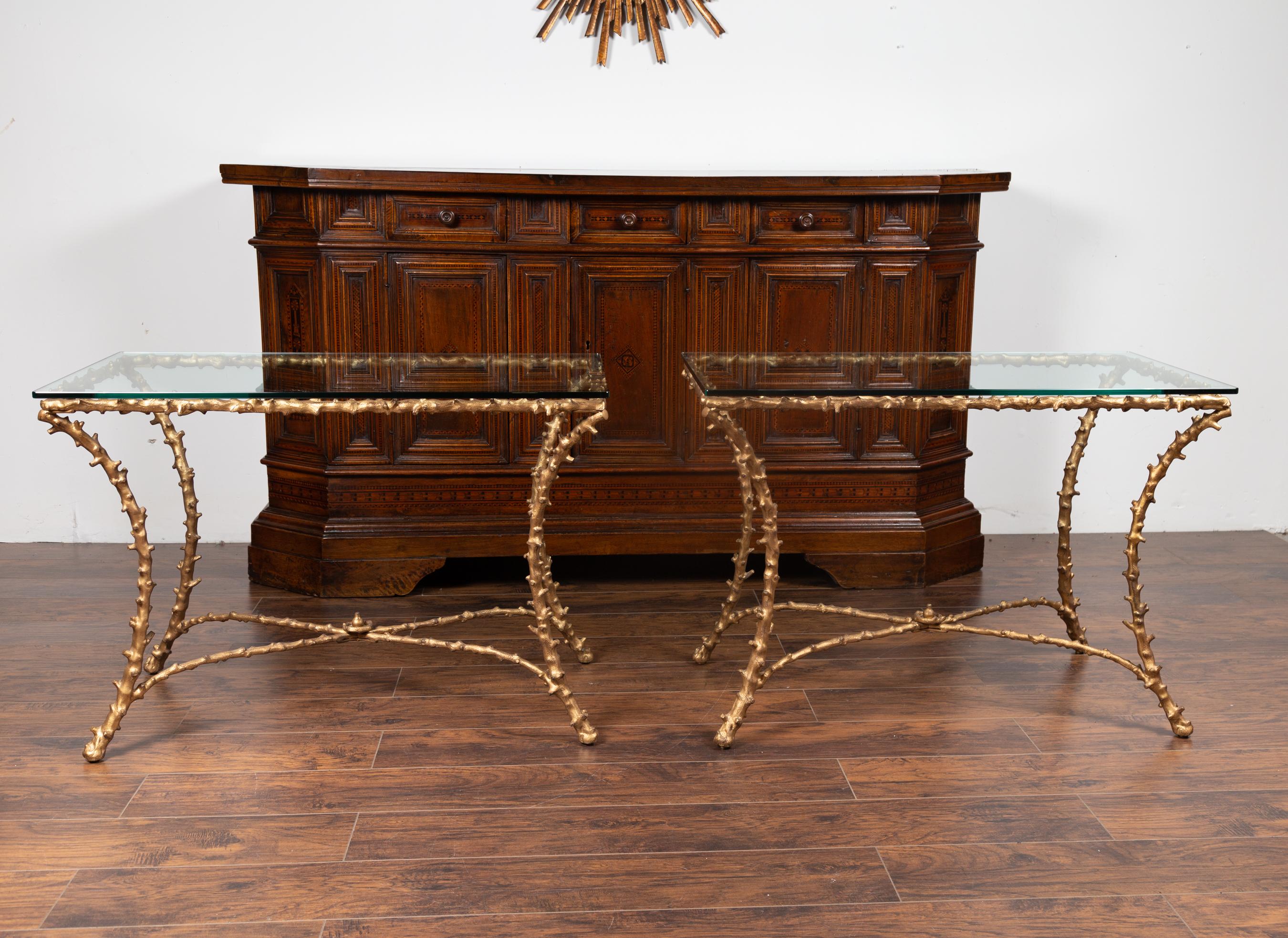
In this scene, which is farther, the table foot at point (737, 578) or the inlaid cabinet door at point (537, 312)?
the inlaid cabinet door at point (537, 312)

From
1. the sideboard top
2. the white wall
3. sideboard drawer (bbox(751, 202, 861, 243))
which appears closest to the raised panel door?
sideboard drawer (bbox(751, 202, 861, 243))

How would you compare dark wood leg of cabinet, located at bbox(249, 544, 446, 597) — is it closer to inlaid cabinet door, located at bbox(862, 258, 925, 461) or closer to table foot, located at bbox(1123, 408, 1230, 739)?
inlaid cabinet door, located at bbox(862, 258, 925, 461)

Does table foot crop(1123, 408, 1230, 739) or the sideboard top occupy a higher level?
the sideboard top

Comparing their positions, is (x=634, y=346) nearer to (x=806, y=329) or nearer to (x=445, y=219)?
(x=806, y=329)

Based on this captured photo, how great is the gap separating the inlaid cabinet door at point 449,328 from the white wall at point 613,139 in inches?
26.5

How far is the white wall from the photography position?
3906mm

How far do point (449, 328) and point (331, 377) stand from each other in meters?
0.94

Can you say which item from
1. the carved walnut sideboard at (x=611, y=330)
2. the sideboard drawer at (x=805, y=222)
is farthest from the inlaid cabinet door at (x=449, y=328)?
the sideboard drawer at (x=805, y=222)

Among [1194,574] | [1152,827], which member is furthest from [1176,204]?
[1152,827]

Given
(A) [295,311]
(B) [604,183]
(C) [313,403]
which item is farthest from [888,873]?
(A) [295,311]

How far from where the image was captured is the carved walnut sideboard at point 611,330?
345cm

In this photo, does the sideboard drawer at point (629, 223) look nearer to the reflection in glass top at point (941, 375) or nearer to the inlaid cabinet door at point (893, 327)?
the inlaid cabinet door at point (893, 327)

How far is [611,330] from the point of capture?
3.57 meters

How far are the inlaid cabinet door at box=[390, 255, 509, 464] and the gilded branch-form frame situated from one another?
2.31 ft
